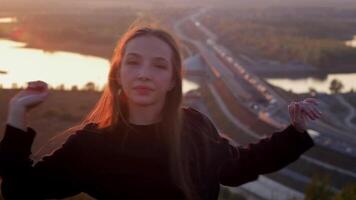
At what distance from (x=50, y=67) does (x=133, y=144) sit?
1927 centimetres

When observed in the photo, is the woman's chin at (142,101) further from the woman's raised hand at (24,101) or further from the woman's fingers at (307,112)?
the woman's fingers at (307,112)

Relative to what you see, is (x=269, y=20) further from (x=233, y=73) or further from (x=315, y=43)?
(x=233, y=73)

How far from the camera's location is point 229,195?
7.57m

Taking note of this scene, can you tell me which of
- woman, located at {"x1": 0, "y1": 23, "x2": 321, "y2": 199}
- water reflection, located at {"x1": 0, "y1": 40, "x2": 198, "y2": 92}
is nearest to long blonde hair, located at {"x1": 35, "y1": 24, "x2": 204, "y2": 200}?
woman, located at {"x1": 0, "y1": 23, "x2": 321, "y2": 199}

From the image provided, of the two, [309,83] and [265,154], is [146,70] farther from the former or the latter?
[309,83]

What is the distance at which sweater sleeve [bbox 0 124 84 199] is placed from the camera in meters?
0.99

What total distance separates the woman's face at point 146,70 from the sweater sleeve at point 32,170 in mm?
128

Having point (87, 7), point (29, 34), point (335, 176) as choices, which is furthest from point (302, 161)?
point (87, 7)

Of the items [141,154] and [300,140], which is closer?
[141,154]

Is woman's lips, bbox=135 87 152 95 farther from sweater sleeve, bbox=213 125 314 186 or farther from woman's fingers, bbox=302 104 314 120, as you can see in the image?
woman's fingers, bbox=302 104 314 120

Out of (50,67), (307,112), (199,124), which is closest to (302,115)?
(307,112)

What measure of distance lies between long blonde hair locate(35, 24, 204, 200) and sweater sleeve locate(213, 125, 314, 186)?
0.13 metres

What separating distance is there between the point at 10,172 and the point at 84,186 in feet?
0.42

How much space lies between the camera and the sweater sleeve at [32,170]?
99cm
